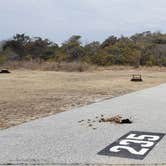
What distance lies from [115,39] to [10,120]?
61415 mm

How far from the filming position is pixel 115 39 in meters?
69.6

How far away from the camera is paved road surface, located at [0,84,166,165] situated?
5.46m

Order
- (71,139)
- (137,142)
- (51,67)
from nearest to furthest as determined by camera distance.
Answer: (137,142)
(71,139)
(51,67)

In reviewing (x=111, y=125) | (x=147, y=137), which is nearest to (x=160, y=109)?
(x=111, y=125)

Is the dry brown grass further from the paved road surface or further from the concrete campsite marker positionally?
the concrete campsite marker

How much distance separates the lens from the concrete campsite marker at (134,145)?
577 centimetres

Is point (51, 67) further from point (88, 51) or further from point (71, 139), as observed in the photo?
point (71, 139)

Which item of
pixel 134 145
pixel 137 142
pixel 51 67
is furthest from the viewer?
pixel 51 67

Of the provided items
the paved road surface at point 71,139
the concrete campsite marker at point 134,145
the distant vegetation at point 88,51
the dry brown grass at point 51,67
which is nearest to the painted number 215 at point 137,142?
the concrete campsite marker at point 134,145

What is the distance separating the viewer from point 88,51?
6381cm

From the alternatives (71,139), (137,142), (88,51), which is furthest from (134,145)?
(88,51)

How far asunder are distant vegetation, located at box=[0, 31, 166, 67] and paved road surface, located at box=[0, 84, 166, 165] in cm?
4375

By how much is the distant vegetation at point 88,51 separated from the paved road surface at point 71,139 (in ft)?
144

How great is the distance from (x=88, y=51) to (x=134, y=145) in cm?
5775
